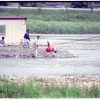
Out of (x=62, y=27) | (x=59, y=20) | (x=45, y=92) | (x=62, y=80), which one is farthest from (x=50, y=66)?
(x=59, y=20)

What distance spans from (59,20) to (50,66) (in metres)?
19.6

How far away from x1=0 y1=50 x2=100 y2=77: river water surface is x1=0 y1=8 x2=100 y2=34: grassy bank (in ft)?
44.9

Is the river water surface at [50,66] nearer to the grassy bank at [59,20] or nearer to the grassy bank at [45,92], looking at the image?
the grassy bank at [45,92]

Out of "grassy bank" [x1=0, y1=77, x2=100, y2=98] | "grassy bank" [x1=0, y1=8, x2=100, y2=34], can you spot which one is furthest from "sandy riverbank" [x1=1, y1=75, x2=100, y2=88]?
"grassy bank" [x1=0, y1=8, x2=100, y2=34]

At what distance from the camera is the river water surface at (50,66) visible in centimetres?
1324

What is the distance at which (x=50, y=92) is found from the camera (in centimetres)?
915

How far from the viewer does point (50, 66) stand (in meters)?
14.8

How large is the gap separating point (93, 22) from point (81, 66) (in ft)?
63.9

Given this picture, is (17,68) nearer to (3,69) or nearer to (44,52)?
(3,69)

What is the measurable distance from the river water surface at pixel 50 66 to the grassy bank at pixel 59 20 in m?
13.7

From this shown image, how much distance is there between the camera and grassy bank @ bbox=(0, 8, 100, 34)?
31167mm

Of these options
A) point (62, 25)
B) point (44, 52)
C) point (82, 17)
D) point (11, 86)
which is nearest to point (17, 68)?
point (44, 52)

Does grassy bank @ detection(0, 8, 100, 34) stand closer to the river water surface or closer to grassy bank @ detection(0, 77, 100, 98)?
the river water surface

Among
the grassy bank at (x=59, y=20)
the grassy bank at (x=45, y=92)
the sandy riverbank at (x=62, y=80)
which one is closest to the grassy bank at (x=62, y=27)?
the grassy bank at (x=59, y=20)
